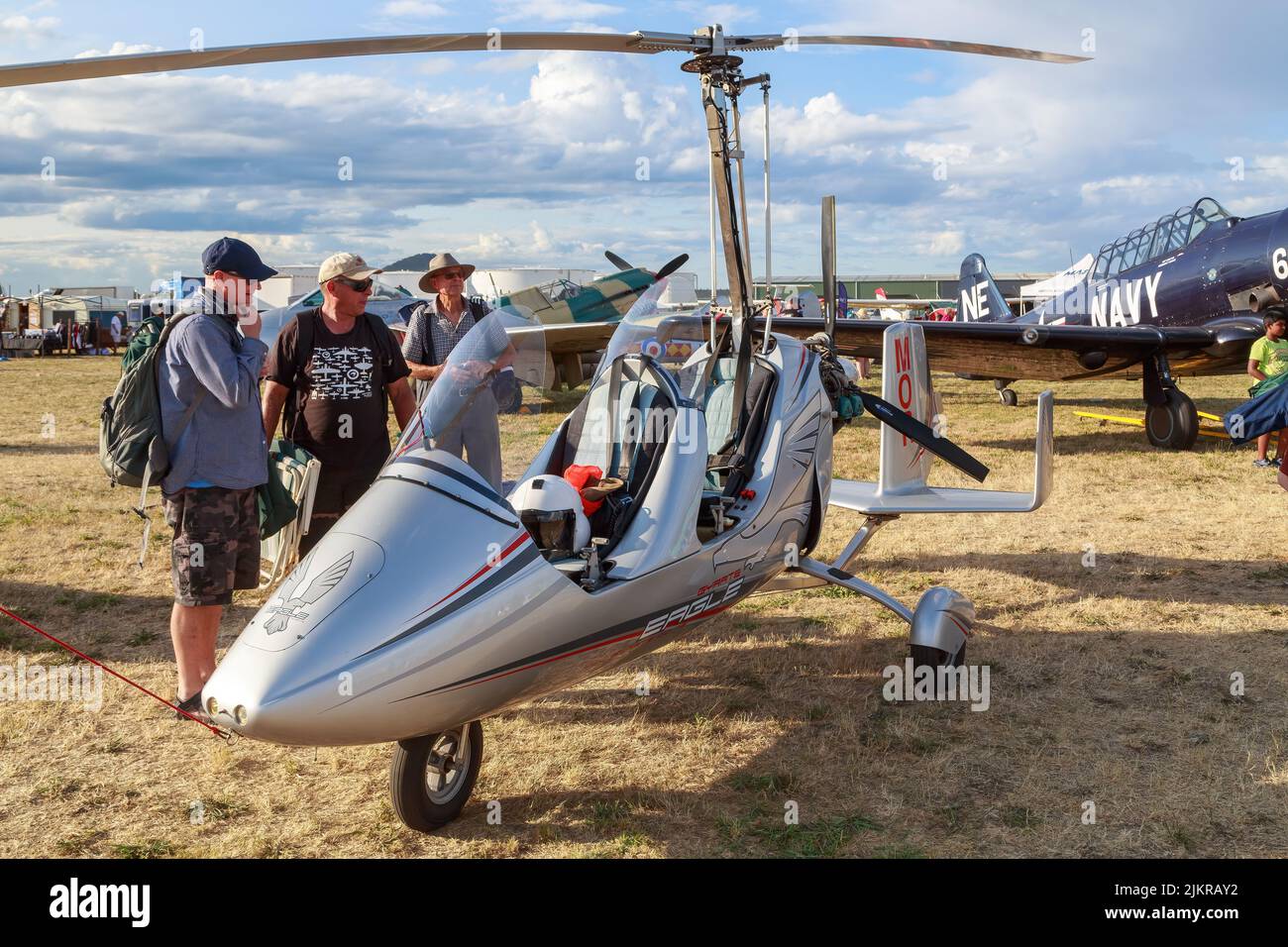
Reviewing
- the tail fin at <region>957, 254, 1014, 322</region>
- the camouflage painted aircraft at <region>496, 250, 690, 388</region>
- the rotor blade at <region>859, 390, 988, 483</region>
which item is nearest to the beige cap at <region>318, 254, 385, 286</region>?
the rotor blade at <region>859, 390, 988, 483</region>

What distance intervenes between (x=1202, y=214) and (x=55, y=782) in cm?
1437

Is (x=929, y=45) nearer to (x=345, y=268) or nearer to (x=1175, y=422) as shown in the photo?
(x=345, y=268)

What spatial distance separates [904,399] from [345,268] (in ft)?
10.5

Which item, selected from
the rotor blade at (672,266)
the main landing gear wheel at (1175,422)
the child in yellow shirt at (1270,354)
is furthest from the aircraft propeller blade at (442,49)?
the main landing gear wheel at (1175,422)

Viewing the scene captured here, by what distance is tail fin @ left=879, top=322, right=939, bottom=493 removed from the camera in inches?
234

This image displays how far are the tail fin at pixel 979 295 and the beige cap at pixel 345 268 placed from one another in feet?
53.4

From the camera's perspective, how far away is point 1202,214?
44.7ft

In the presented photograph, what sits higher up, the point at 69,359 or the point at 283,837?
the point at 69,359

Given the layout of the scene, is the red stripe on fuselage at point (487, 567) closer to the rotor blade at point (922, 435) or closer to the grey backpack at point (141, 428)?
the grey backpack at point (141, 428)

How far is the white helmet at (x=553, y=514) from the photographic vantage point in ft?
12.3

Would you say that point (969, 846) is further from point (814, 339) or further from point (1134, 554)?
point (1134, 554)

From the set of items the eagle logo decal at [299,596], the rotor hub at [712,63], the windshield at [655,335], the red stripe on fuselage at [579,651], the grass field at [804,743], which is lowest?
the grass field at [804,743]

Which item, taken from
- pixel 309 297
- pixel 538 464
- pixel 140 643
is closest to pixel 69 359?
pixel 309 297

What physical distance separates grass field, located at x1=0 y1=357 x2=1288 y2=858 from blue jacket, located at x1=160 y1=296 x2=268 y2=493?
1.13 m
